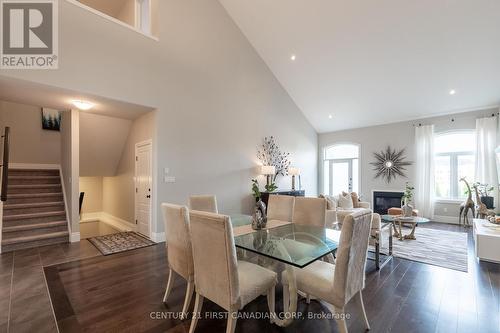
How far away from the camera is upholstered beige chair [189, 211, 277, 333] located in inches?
62.9

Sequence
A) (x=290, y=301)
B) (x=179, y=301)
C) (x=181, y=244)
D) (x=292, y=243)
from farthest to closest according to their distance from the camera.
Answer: (x=179, y=301) → (x=292, y=243) → (x=181, y=244) → (x=290, y=301)

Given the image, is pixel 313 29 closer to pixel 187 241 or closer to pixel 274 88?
pixel 274 88

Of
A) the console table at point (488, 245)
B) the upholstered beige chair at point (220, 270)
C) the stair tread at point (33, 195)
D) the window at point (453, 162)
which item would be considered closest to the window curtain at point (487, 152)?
the window at point (453, 162)

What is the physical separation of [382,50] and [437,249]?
13.6 ft

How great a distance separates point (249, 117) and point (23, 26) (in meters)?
4.38

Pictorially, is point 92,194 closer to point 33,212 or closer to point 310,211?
point 33,212

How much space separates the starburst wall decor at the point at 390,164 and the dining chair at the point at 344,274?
6.40m

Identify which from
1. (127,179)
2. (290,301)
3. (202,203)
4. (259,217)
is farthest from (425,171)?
(127,179)

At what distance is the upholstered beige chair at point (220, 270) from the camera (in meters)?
1.60

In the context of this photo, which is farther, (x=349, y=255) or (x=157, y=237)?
(x=157, y=237)

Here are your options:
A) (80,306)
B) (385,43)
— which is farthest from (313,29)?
(80,306)

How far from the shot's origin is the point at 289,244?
2193 millimetres

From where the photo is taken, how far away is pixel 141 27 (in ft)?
16.7

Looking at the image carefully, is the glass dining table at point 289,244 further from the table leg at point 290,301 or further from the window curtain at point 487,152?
the window curtain at point 487,152
